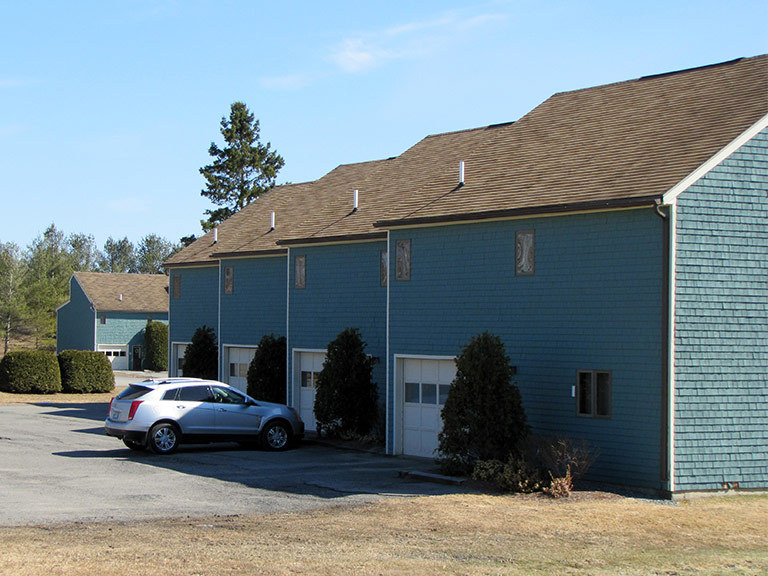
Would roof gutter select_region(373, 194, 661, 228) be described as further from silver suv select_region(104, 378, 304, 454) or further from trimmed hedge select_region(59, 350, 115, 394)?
trimmed hedge select_region(59, 350, 115, 394)

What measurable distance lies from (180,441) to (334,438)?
4376 millimetres

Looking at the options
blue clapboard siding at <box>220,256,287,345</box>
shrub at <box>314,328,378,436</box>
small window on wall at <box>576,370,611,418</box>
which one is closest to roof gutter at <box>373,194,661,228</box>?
small window on wall at <box>576,370,611,418</box>

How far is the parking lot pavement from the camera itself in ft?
44.6

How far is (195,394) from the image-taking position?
67.9 ft

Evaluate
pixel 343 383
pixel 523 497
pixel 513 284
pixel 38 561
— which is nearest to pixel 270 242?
pixel 343 383

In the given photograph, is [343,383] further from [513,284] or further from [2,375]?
[2,375]

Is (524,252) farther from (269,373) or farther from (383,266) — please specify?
(269,373)

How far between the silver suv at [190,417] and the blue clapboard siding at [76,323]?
40.7m

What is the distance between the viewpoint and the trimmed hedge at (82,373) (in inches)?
1577

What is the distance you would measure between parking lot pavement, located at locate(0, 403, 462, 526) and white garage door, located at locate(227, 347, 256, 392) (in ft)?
21.0

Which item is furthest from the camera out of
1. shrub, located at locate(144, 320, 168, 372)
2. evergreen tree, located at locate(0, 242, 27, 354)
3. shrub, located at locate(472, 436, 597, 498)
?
evergreen tree, located at locate(0, 242, 27, 354)

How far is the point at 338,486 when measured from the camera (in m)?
16.3

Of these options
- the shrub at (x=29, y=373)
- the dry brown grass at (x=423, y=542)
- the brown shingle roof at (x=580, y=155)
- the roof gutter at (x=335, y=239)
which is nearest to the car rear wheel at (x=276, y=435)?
the roof gutter at (x=335, y=239)

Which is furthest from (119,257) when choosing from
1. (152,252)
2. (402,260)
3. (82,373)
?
(402,260)
